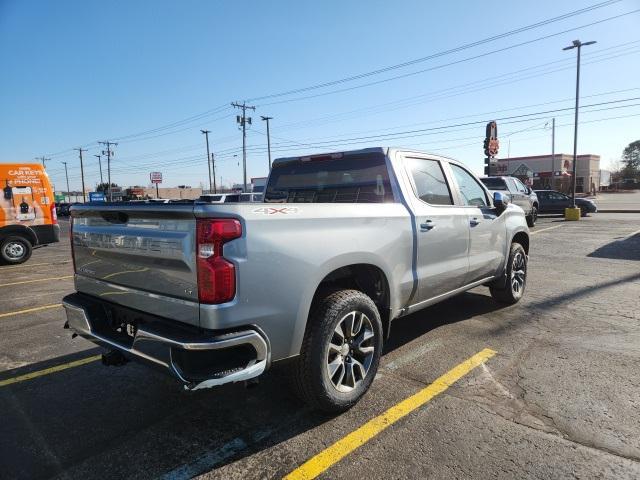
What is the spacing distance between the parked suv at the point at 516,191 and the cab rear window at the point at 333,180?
12947 mm

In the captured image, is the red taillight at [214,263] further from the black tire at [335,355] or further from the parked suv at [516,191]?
the parked suv at [516,191]

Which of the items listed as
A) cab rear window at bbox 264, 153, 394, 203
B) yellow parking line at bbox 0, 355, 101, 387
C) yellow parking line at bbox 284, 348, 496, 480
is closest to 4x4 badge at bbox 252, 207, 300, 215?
cab rear window at bbox 264, 153, 394, 203

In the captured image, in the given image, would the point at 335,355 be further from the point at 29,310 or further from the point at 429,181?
the point at 29,310

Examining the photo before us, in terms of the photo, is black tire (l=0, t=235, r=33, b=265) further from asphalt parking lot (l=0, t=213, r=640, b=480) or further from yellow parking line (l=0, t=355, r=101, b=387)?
yellow parking line (l=0, t=355, r=101, b=387)

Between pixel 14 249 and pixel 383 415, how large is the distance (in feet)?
38.9

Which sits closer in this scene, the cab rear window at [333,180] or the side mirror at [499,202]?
the cab rear window at [333,180]

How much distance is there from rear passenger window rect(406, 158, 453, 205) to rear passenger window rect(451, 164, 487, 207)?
0.35 metres

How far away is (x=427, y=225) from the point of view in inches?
158

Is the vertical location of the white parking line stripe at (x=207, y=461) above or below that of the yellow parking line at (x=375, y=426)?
below

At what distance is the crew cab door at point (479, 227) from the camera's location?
15.7 ft

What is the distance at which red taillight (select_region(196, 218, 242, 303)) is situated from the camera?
8.08ft

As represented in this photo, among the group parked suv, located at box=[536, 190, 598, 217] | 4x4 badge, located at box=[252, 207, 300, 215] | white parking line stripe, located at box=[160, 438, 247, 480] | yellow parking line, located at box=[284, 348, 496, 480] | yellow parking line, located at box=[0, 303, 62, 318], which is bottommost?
yellow parking line, located at box=[0, 303, 62, 318]

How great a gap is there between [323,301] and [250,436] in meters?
1.00

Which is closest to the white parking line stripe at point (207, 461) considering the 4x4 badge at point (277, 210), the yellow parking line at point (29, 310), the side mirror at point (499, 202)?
the 4x4 badge at point (277, 210)
